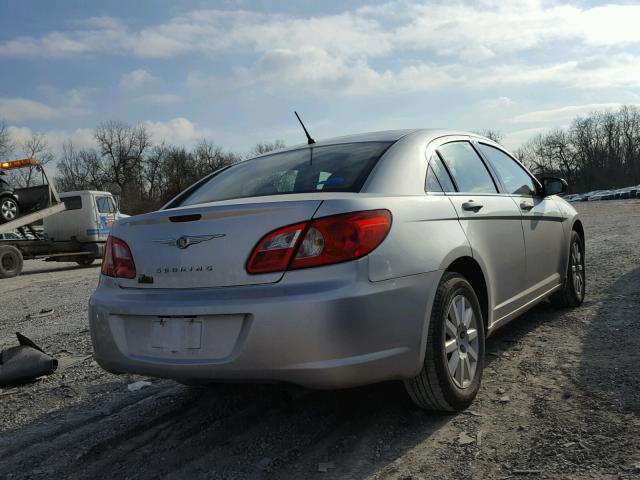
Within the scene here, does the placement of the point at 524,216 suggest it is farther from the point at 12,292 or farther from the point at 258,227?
the point at 12,292

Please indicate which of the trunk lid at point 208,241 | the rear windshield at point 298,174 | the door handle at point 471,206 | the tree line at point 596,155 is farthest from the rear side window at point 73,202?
the tree line at point 596,155

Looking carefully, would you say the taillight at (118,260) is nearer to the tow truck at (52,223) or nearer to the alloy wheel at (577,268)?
the alloy wheel at (577,268)

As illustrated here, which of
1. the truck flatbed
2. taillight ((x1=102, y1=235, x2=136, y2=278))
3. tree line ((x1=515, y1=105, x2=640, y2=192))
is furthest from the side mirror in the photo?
tree line ((x1=515, y1=105, x2=640, y2=192))

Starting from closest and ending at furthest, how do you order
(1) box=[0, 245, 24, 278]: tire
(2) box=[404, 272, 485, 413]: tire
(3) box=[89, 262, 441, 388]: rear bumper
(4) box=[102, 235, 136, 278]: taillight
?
(3) box=[89, 262, 441, 388]: rear bumper
(2) box=[404, 272, 485, 413]: tire
(4) box=[102, 235, 136, 278]: taillight
(1) box=[0, 245, 24, 278]: tire

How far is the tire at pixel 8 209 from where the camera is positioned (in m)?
14.7

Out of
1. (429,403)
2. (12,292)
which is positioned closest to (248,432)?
(429,403)

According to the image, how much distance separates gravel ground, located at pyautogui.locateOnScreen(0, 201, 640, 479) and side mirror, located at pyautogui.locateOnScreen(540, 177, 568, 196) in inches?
46.1

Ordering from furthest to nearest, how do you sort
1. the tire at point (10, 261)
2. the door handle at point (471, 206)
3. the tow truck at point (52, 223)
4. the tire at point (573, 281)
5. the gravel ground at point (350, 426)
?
the tow truck at point (52, 223) → the tire at point (10, 261) → the tire at point (573, 281) → the door handle at point (471, 206) → the gravel ground at point (350, 426)

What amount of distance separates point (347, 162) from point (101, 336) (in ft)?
5.12

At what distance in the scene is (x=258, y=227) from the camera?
253 cm

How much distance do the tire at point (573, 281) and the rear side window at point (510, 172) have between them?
83cm

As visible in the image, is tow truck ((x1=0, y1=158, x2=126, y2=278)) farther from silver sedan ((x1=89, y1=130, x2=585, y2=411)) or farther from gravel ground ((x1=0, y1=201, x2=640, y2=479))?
silver sedan ((x1=89, y1=130, x2=585, y2=411))

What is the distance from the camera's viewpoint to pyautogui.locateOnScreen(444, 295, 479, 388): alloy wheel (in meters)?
2.91

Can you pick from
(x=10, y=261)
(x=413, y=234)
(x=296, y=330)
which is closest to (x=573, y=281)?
(x=413, y=234)
